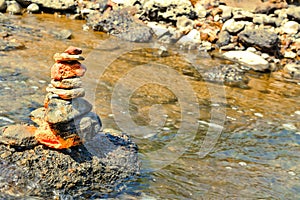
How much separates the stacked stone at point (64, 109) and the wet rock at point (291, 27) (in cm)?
1215

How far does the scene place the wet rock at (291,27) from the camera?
1491 centimetres

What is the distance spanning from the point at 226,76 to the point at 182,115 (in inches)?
142

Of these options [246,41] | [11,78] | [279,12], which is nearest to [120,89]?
[11,78]

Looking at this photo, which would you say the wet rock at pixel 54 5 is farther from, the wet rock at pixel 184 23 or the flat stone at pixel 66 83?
the flat stone at pixel 66 83

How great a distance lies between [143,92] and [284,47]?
7.67 m

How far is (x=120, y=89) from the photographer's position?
8992 millimetres

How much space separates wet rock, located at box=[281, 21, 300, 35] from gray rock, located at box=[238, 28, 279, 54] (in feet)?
3.98

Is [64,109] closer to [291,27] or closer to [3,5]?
[3,5]

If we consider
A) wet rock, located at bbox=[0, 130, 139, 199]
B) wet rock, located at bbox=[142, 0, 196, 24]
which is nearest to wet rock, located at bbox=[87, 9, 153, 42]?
wet rock, located at bbox=[142, 0, 196, 24]

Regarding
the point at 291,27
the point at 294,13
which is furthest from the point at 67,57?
the point at 294,13

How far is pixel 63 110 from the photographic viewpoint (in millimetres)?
4613

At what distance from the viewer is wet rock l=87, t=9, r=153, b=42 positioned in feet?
46.6

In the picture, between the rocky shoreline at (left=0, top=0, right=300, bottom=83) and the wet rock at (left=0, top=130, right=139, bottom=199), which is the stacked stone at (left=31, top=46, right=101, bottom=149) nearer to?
the wet rock at (left=0, top=130, right=139, bottom=199)

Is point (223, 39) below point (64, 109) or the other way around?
below
